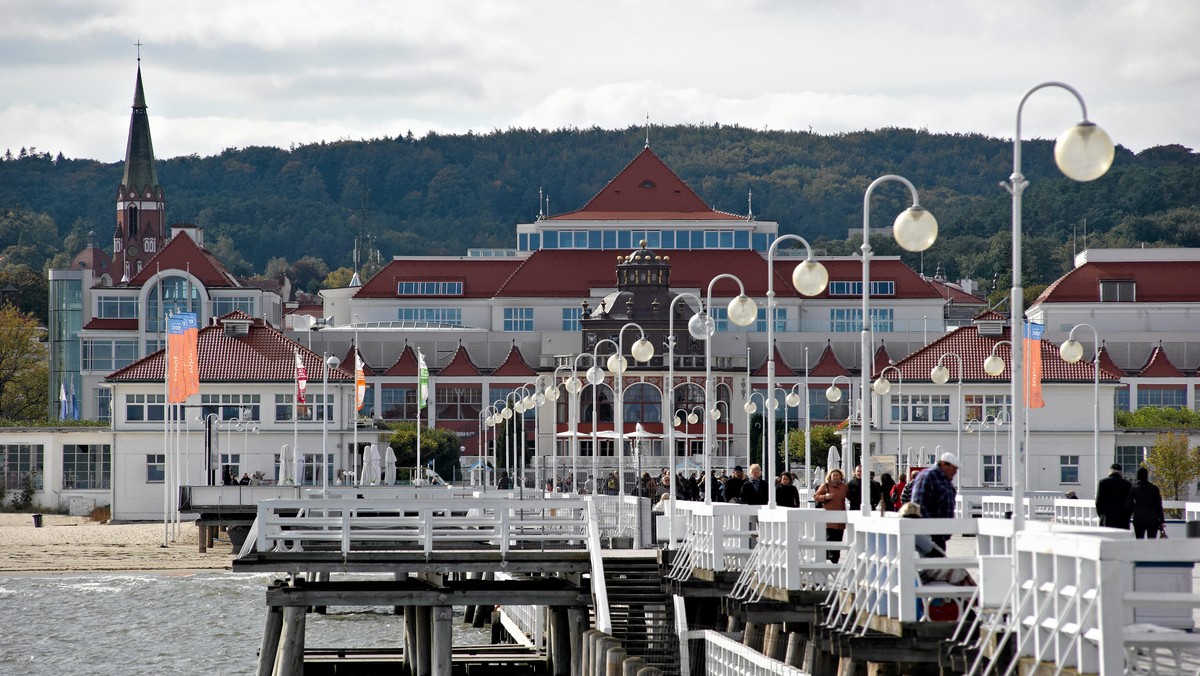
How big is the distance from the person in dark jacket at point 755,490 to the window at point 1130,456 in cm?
6468

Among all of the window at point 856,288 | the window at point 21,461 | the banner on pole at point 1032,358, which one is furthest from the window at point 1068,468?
the window at point 21,461

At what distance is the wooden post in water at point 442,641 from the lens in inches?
1127

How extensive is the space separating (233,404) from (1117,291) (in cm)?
5769

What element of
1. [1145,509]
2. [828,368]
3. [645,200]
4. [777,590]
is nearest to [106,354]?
[645,200]

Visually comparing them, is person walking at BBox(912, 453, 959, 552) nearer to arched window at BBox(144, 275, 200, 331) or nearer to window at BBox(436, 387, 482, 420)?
window at BBox(436, 387, 482, 420)

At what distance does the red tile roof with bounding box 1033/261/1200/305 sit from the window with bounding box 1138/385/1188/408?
Result: 7901mm

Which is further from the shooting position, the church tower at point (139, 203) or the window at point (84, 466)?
the church tower at point (139, 203)

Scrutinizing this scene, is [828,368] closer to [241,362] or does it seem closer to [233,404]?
[241,362]

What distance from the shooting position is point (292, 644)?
94.9 feet

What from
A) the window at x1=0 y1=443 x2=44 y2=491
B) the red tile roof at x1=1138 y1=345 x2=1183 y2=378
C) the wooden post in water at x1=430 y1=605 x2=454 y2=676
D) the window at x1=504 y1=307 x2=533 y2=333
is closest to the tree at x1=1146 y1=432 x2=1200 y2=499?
the red tile roof at x1=1138 y1=345 x2=1183 y2=378

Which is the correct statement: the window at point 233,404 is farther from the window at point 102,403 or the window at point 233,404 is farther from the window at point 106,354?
the window at point 106,354

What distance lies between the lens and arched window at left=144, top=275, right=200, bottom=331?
127 m

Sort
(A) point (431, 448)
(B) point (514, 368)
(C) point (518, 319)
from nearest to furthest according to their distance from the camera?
(A) point (431, 448) → (B) point (514, 368) → (C) point (518, 319)

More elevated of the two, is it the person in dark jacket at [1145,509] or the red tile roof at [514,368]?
the red tile roof at [514,368]
